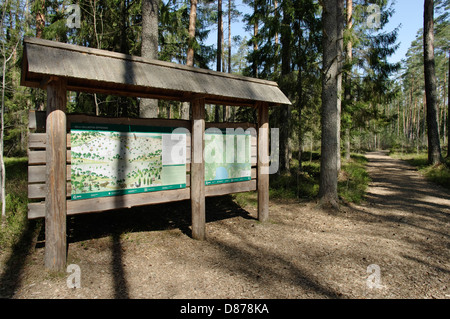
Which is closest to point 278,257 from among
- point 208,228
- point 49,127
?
point 208,228

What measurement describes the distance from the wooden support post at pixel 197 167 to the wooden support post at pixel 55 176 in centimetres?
218

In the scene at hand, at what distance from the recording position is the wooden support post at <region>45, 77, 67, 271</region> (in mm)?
3816

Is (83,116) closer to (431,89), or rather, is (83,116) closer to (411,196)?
(411,196)

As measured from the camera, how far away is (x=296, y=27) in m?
10.7

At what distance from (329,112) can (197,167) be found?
460cm

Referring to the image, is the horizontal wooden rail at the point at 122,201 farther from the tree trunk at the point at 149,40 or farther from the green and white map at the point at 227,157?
the tree trunk at the point at 149,40

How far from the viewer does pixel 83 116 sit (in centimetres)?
422

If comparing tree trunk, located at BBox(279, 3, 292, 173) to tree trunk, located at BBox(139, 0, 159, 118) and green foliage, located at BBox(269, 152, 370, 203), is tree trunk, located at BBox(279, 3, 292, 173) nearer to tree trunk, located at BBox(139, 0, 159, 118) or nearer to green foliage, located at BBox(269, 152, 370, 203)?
green foliage, located at BBox(269, 152, 370, 203)

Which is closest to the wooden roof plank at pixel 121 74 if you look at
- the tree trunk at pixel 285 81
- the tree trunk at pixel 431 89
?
the tree trunk at pixel 285 81

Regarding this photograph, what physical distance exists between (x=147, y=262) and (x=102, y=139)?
6.85 ft

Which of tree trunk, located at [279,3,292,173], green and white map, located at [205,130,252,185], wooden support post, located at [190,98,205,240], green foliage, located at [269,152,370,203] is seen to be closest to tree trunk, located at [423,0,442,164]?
green foliage, located at [269,152,370,203]

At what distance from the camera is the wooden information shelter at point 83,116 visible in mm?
3754

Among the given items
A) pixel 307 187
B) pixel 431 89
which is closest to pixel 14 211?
pixel 307 187
